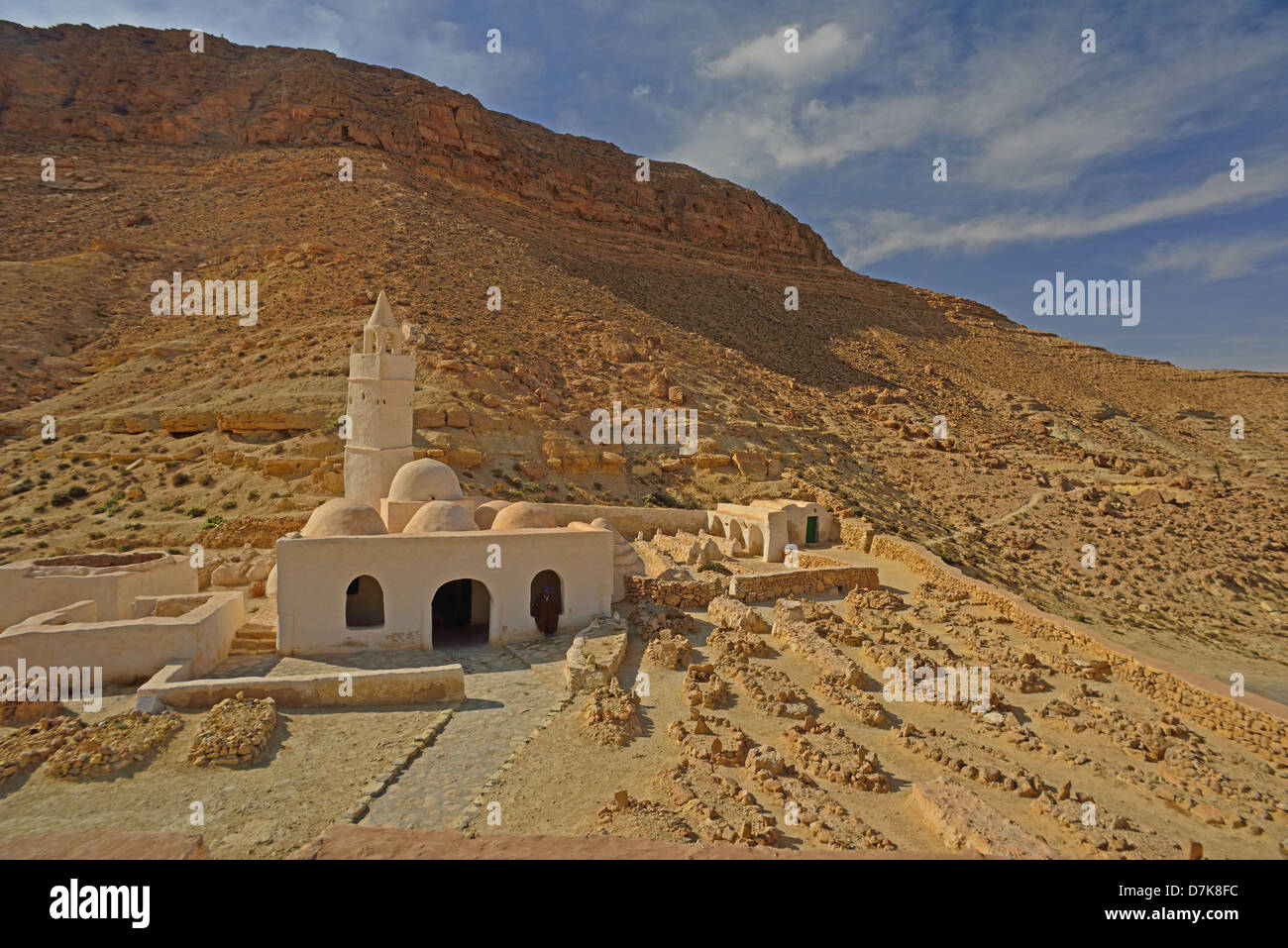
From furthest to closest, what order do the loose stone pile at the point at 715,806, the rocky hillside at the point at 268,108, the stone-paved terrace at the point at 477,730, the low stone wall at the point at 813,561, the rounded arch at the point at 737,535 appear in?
1. the rocky hillside at the point at 268,108
2. the rounded arch at the point at 737,535
3. the low stone wall at the point at 813,561
4. the stone-paved terrace at the point at 477,730
5. the loose stone pile at the point at 715,806

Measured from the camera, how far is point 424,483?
13.8m

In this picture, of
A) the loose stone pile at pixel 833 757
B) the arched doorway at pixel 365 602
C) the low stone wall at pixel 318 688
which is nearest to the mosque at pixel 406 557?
the arched doorway at pixel 365 602

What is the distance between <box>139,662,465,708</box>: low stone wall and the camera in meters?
9.17

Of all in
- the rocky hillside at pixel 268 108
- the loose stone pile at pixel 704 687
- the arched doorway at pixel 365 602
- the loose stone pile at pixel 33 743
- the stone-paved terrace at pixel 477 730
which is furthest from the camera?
the rocky hillside at pixel 268 108

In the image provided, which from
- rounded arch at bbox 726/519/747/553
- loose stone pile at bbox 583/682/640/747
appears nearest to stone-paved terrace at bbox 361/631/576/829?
loose stone pile at bbox 583/682/640/747

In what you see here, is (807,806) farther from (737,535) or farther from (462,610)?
(737,535)

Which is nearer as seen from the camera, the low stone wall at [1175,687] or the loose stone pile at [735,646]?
the low stone wall at [1175,687]

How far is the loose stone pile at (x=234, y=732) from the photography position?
7785 mm

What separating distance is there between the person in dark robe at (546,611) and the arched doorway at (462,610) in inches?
38.5

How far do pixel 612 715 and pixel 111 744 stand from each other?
6.06 m

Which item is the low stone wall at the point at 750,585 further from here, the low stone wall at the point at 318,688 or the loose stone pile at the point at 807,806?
the loose stone pile at the point at 807,806

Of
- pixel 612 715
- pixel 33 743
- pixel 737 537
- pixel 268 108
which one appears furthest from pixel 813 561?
pixel 268 108

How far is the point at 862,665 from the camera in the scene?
12.2 metres

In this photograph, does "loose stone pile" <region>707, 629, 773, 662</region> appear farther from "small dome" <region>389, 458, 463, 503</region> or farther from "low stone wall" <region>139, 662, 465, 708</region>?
"small dome" <region>389, 458, 463, 503</region>
